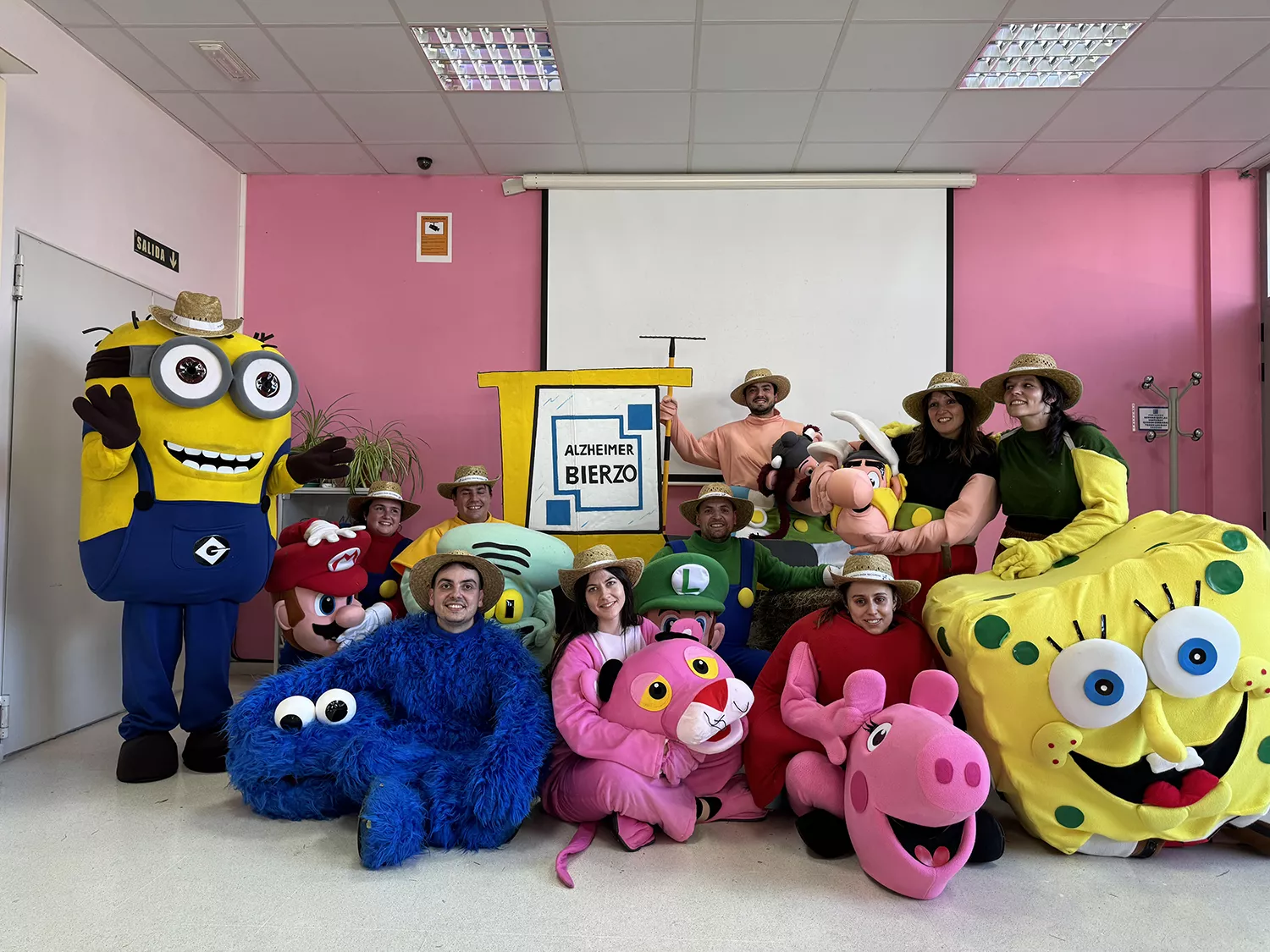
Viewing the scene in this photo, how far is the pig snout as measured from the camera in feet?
6.22

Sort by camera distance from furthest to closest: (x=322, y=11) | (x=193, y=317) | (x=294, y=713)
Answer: (x=322, y=11) → (x=193, y=317) → (x=294, y=713)

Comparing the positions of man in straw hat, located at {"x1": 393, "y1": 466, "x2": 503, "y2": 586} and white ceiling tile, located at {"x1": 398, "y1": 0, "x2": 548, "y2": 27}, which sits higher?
white ceiling tile, located at {"x1": 398, "y1": 0, "x2": 548, "y2": 27}

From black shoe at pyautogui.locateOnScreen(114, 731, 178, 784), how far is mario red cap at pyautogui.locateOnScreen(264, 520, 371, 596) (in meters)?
0.67

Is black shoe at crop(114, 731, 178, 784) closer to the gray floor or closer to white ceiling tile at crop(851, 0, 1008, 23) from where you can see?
the gray floor

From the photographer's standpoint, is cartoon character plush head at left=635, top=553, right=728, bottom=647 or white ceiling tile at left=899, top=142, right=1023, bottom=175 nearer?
cartoon character plush head at left=635, top=553, right=728, bottom=647

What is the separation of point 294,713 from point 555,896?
3.22 ft

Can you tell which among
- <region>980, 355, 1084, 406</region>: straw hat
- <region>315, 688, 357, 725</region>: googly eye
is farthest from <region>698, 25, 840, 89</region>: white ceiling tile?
<region>315, 688, 357, 725</region>: googly eye

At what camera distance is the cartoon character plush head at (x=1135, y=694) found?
6.95 feet

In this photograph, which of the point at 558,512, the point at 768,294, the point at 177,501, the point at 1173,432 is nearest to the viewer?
the point at 177,501

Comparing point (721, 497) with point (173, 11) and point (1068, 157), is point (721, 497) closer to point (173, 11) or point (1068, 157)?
point (173, 11)

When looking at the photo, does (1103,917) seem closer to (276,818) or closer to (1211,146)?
(276,818)

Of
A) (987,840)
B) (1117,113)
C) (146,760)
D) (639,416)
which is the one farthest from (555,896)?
(1117,113)

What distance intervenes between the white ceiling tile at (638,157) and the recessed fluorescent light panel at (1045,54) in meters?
1.52

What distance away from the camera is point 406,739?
2430 millimetres
